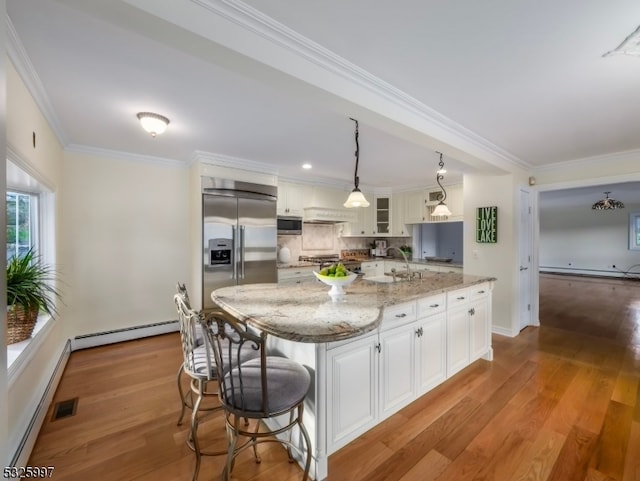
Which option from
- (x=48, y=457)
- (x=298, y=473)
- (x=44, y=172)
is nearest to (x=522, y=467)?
(x=298, y=473)

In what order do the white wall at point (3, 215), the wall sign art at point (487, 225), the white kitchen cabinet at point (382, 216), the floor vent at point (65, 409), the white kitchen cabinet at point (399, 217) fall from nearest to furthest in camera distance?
the white wall at point (3, 215) < the floor vent at point (65, 409) < the wall sign art at point (487, 225) < the white kitchen cabinet at point (399, 217) < the white kitchen cabinet at point (382, 216)

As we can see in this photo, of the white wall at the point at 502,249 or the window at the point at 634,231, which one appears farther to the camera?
the window at the point at 634,231

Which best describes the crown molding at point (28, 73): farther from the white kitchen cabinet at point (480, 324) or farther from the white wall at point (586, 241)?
the white wall at point (586, 241)

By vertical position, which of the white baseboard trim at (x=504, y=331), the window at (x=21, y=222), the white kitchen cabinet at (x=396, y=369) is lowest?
the white baseboard trim at (x=504, y=331)

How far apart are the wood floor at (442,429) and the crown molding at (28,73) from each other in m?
2.42

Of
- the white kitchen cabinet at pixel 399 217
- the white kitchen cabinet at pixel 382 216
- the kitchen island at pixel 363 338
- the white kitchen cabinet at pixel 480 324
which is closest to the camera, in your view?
the kitchen island at pixel 363 338

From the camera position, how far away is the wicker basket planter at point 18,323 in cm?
197

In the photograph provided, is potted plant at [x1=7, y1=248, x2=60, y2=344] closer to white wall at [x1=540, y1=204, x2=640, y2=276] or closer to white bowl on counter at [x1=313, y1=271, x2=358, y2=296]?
white bowl on counter at [x1=313, y1=271, x2=358, y2=296]

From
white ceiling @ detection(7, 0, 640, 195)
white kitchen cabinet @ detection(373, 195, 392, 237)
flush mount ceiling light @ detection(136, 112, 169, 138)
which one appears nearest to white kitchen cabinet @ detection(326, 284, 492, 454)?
white ceiling @ detection(7, 0, 640, 195)

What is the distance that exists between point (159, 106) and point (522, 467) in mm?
3612

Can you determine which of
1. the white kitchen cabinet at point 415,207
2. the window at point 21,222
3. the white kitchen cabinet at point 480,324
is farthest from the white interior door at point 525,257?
the window at point 21,222

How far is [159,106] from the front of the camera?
2371 mm

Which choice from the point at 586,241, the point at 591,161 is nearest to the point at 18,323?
the point at 591,161

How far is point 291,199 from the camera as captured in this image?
4996 mm
